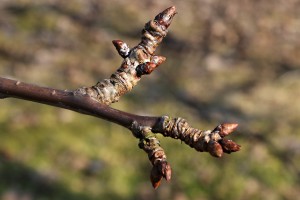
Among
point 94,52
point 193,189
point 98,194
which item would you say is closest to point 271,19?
point 94,52

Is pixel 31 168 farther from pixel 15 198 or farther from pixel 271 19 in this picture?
pixel 271 19

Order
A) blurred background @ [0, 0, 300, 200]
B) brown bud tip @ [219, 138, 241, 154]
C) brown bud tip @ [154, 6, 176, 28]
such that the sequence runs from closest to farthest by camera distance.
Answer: brown bud tip @ [219, 138, 241, 154] → brown bud tip @ [154, 6, 176, 28] → blurred background @ [0, 0, 300, 200]

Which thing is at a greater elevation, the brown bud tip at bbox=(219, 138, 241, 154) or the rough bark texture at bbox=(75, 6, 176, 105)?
the rough bark texture at bbox=(75, 6, 176, 105)

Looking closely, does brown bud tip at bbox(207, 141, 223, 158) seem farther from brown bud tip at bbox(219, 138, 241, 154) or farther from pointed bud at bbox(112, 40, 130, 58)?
pointed bud at bbox(112, 40, 130, 58)

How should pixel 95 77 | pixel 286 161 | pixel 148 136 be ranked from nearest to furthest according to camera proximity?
pixel 148 136
pixel 286 161
pixel 95 77

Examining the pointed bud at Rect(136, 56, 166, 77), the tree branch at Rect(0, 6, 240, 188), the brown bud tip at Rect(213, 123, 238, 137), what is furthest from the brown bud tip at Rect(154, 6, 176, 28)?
the brown bud tip at Rect(213, 123, 238, 137)

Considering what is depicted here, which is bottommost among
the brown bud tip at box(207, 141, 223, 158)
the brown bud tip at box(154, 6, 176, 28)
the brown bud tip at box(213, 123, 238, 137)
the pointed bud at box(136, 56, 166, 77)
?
the brown bud tip at box(207, 141, 223, 158)

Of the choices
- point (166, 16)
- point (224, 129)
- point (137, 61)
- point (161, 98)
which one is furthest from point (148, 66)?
point (161, 98)

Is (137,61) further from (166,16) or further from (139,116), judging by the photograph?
(139,116)
